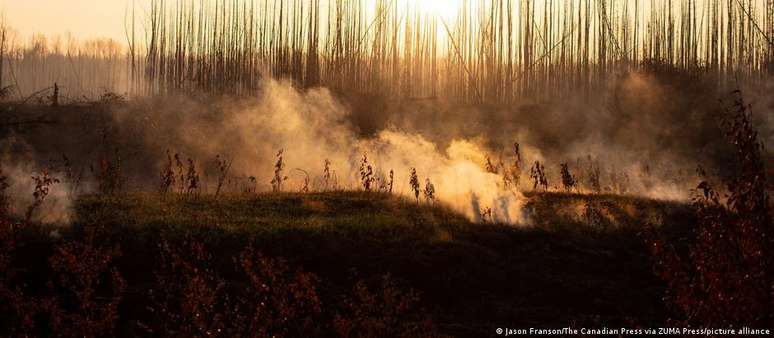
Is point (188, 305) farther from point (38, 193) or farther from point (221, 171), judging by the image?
point (221, 171)

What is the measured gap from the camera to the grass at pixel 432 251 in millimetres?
9344

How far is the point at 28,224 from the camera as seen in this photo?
11.0 m

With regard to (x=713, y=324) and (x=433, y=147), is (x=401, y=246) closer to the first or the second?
(x=713, y=324)

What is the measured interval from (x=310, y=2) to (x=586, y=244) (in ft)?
46.1

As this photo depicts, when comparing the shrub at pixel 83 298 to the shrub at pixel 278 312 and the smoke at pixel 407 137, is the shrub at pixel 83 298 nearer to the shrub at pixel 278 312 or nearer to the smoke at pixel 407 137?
the shrub at pixel 278 312

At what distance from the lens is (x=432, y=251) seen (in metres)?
11.4

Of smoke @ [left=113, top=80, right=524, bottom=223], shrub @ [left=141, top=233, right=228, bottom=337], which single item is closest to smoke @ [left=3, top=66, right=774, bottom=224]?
smoke @ [left=113, top=80, right=524, bottom=223]

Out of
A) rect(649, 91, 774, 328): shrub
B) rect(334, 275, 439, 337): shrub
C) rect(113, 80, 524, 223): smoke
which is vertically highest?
rect(113, 80, 524, 223): smoke

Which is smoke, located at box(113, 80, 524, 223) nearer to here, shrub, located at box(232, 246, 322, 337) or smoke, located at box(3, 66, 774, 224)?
smoke, located at box(3, 66, 774, 224)

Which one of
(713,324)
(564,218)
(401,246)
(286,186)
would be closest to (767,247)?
(713,324)

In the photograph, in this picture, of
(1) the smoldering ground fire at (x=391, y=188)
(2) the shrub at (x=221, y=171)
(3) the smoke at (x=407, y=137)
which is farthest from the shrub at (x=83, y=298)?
(3) the smoke at (x=407, y=137)

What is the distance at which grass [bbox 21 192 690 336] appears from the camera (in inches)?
368

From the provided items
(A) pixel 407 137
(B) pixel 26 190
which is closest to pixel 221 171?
(B) pixel 26 190

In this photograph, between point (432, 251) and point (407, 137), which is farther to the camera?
point (407, 137)
